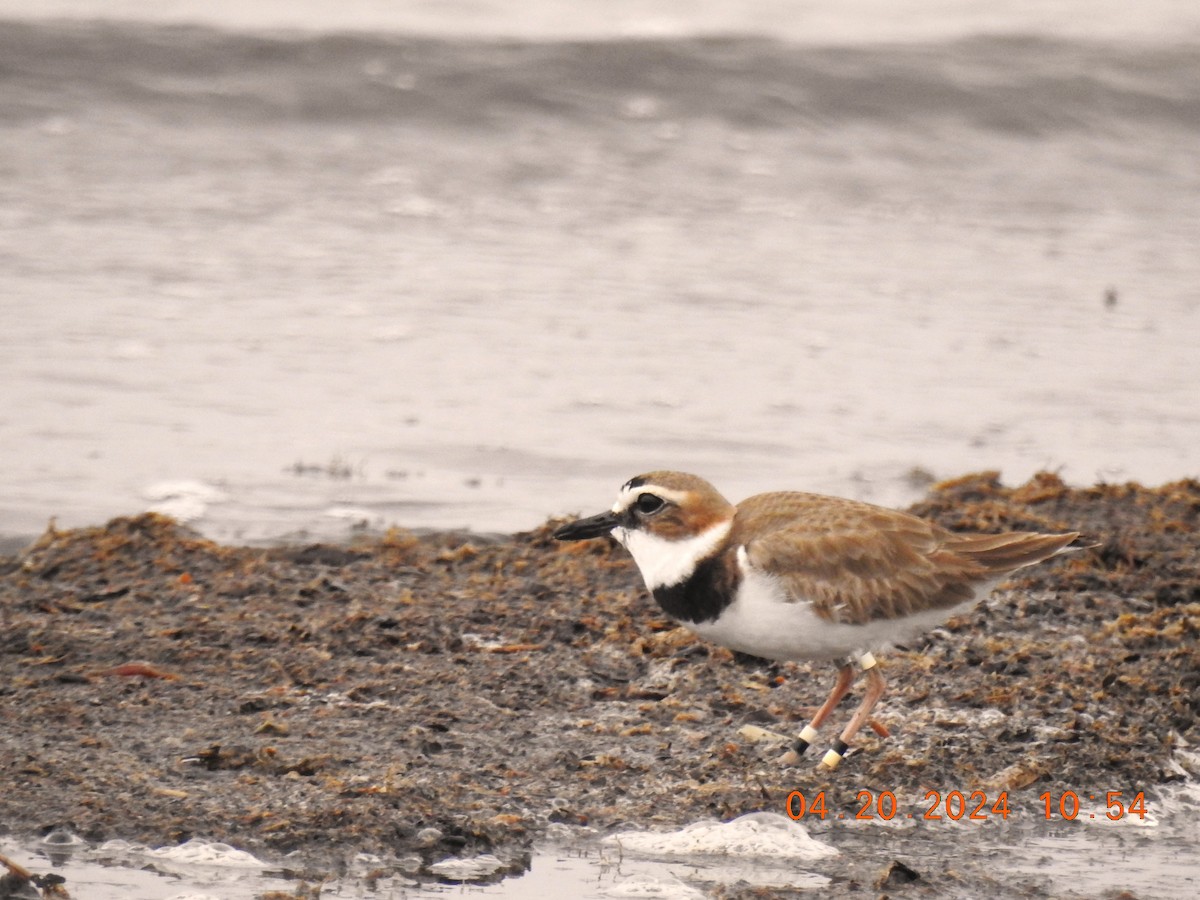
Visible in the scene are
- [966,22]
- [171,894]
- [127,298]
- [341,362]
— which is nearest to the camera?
[171,894]

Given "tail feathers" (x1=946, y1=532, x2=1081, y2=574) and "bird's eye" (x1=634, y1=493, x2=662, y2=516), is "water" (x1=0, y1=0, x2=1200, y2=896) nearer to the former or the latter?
"tail feathers" (x1=946, y1=532, x2=1081, y2=574)

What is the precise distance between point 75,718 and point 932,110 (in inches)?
536

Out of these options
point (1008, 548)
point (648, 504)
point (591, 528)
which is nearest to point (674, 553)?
point (648, 504)

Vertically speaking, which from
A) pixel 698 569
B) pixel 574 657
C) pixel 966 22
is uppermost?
pixel 966 22

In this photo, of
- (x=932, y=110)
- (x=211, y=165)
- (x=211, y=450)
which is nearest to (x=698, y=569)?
(x=211, y=450)

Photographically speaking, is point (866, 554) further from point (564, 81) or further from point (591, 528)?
point (564, 81)

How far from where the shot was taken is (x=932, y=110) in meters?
17.0

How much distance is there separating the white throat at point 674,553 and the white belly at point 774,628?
0.16 meters

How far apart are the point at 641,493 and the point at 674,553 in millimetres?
242

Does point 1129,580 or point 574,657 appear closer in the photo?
point 574,657

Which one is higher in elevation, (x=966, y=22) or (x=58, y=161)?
(x=966, y=22)

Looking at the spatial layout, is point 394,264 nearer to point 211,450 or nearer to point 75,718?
point 211,450

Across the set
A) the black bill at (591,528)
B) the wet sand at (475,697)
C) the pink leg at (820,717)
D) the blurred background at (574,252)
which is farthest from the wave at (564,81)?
the pink leg at (820,717)

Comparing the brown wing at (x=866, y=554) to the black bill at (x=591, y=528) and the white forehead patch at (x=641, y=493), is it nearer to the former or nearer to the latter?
the white forehead patch at (x=641, y=493)
